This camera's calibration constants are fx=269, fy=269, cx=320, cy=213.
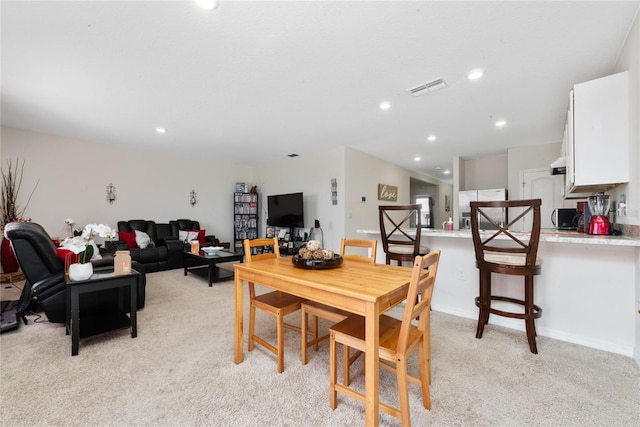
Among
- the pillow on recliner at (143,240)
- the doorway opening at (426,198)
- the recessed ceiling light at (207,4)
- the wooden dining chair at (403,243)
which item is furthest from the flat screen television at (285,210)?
the doorway opening at (426,198)

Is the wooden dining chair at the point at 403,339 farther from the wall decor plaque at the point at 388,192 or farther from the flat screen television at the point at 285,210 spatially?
the wall decor plaque at the point at 388,192

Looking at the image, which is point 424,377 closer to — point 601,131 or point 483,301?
point 483,301

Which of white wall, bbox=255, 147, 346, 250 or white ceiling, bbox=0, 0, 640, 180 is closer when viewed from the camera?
white ceiling, bbox=0, 0, 640, 180

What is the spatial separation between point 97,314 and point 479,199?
6.20m

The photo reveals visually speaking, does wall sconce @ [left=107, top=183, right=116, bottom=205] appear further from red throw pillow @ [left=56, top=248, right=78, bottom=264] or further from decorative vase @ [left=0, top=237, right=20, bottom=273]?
red throw pillow @ [left=56, top=248, right=78, bottom=264]

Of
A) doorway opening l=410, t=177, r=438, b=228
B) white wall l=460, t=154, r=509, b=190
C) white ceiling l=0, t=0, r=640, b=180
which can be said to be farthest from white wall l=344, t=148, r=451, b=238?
doorway opening l=410, t=177, r=438, b=228

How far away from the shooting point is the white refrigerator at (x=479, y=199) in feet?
17.2

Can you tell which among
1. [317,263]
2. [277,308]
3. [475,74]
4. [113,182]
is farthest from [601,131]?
[113,182]

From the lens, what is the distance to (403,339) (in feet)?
4.20

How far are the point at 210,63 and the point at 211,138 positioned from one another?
246cm

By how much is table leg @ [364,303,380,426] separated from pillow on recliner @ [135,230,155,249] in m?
4.93

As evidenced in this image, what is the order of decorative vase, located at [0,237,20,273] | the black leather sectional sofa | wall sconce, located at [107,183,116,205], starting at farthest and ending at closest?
wall sconce, located at [107,183,116,205], the black leather sectional sofa, decorative vase, located at [0,237,20,273]

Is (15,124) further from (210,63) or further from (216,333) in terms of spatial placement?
(216,333)

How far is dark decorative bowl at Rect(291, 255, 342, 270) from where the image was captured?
179cm
